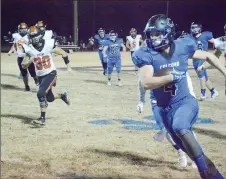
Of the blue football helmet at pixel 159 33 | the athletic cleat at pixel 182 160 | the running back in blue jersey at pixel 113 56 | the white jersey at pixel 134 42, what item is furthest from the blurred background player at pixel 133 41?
the blue football helmet at pixel 159 33

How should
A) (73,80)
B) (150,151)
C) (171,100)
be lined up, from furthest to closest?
(73,80)
(150,151)
(171,100)

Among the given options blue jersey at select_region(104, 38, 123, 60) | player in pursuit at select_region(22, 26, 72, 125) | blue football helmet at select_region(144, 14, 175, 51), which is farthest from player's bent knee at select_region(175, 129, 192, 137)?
blue jersey at select_region(104, 38, 123, 60)

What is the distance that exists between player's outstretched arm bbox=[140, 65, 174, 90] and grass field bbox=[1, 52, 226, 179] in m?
1.48

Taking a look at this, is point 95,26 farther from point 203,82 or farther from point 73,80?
point 203,82

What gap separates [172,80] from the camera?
4828mm

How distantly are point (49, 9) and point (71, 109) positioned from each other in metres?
33.4

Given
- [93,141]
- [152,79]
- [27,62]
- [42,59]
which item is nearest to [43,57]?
[42,59]

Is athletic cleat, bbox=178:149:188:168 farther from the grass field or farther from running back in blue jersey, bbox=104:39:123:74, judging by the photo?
running back in blue jersey, bbox=104:39:123:74

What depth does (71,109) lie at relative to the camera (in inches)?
443

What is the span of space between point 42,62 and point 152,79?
5111 mm

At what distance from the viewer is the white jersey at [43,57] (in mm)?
9477

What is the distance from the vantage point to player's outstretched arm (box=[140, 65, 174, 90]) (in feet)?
15.8

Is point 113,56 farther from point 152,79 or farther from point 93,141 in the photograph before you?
point 152,79

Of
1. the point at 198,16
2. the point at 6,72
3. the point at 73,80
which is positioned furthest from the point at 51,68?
the point at 198,16
